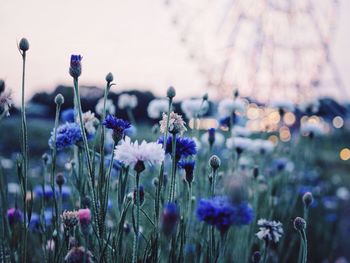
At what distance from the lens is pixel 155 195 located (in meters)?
1.22

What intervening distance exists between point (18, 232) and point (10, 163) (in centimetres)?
443

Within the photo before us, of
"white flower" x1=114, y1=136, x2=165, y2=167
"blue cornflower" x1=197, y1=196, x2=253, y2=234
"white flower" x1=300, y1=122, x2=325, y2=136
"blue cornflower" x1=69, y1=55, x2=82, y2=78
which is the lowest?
"blue cornflower" x1=197, y1=196, x2=253, y2=234

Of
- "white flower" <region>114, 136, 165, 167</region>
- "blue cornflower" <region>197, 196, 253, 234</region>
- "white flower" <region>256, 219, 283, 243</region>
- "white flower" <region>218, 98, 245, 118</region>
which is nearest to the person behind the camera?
"blue cornflower" <region>197, 196, 253, 234</region>

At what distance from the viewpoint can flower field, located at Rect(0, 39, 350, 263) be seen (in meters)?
1.06

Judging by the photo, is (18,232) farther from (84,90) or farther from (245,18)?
(245,18)

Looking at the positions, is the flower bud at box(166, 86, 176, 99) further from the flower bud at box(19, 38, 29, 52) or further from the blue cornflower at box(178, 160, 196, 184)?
the flower bud at box(19, 38, 29, 52)

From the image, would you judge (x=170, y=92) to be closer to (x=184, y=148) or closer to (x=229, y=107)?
(x=184, y=148)

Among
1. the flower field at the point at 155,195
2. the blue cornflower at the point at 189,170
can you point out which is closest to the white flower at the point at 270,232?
the flower field at the point at 155,195

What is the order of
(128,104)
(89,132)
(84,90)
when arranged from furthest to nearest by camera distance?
(84,90), (128,104), (89,132)

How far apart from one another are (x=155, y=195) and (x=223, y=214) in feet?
1.22

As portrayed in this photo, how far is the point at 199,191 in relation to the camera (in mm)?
2047

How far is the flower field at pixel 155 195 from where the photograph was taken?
41.6 inches

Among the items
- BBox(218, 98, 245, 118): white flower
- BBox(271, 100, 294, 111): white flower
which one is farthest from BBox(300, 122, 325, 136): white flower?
BBox(218, 98, 245, 118): white flower

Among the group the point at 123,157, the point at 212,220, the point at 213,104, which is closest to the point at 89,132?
the point at 123,157
